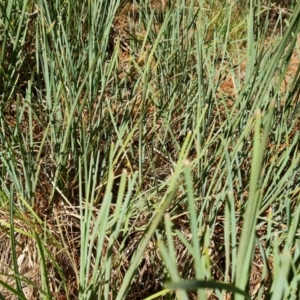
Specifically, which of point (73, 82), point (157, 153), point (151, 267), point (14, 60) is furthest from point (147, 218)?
point (14, 60)

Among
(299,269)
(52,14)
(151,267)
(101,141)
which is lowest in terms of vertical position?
(151,267)

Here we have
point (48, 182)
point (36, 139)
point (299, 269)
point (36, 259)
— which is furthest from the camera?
point (36, 139)

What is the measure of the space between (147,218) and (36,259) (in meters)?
0.21

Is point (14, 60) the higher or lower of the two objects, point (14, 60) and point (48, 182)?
the higher

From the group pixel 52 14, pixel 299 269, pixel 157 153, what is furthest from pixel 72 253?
pixel 52 14

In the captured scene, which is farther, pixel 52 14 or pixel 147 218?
pixel 52 14

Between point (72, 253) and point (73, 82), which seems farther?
point (73, 82)

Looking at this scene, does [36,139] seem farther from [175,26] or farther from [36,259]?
[175,26]

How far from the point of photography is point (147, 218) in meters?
0.91

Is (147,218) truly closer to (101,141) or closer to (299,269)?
(101,141)

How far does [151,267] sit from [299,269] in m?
0.36

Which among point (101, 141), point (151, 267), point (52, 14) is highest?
point (52, 14)

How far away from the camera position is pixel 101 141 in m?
1.06

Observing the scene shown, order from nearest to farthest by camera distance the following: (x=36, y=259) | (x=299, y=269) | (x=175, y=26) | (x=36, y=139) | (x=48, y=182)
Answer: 1. (x=299, y=269)
2. (x=36, y=259)
3. (x=48, y=182)
4. (x=36, y=139)
5. (x=175, y=26)
